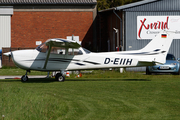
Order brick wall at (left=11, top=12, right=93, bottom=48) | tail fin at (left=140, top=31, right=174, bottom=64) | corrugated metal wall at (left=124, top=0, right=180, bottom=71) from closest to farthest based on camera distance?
tail fin at (left=140, top=31, right=174, bottom=64) → corrugated metal wall at (left=124, top=0, right=180, bottom=71) → brick wall at (left=11, top=12, right=93, bottom=48)

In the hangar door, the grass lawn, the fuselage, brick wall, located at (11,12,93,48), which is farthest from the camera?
brick wall, located at (11,12,93,48)

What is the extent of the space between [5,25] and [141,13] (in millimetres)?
14131

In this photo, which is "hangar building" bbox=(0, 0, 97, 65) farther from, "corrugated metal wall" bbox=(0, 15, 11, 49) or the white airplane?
the white airplane

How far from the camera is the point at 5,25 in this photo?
31.5 metres

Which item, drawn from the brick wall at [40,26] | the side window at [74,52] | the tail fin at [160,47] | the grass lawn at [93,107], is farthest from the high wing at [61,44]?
the brick wall at [40,26]

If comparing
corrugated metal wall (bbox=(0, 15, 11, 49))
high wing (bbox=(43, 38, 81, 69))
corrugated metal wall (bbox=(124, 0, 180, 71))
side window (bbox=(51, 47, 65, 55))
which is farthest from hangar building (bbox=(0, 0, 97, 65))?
A: high wing (bbox=(43, 38, 81, 69))

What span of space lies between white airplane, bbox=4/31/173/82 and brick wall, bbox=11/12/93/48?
16.9m

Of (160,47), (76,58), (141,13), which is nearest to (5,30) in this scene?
(141,13)

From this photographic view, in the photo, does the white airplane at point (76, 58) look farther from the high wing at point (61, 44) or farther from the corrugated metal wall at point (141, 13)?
the corrugated metal wall at point (141, 13)

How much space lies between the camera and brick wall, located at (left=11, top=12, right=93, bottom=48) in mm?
31797

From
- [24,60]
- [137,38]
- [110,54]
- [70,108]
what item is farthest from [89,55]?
[137,38]

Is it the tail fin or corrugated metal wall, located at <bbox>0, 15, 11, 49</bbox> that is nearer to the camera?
the tail fin

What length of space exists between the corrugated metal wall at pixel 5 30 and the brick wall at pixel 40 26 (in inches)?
12.4

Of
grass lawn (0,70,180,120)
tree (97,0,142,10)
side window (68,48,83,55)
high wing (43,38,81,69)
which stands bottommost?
grass lawn (0,70,180,120)
